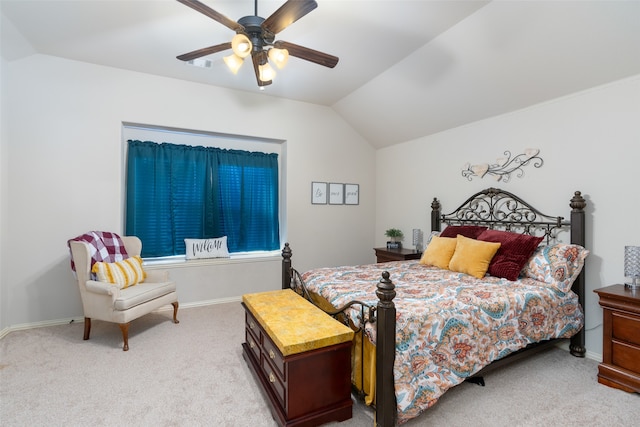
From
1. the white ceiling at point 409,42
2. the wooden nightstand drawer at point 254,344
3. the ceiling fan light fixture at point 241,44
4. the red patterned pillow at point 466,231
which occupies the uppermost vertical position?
the white ceiling at point 409,42

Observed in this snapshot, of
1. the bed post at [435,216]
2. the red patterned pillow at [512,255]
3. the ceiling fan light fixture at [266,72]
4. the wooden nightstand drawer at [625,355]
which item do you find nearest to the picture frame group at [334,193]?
the bed post at [435,216]

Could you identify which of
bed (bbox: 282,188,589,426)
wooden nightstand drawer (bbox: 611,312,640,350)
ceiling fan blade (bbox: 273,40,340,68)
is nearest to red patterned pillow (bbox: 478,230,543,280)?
bed (bbox: 282,188,589,426)

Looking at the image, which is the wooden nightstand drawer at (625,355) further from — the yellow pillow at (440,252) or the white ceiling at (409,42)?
the white ceiling at (409,42)

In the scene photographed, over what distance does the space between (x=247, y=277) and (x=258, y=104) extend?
2.49m

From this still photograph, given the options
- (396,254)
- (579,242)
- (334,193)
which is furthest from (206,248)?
(579,242)

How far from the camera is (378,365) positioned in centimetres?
174

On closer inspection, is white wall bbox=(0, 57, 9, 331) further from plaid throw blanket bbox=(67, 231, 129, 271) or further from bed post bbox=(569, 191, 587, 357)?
bed post bbox=(569, 191, 587, 357)

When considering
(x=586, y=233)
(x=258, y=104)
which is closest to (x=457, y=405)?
(x=586, y=233)

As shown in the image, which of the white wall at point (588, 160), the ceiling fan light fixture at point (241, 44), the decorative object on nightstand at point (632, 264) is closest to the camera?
the ceiling fan light fixture at point (241, 44)

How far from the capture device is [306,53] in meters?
2.24

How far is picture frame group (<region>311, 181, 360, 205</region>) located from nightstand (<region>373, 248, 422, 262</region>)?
3.36 ft

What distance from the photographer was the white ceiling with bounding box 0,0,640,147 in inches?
94.0

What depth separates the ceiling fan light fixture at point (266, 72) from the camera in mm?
2330

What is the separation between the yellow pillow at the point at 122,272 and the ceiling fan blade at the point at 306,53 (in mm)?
2601
